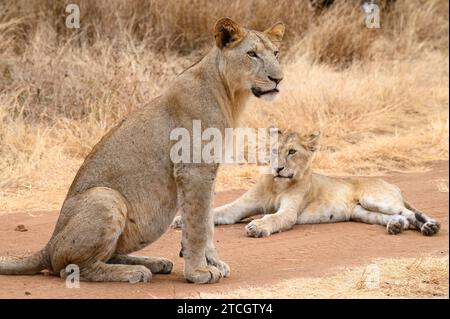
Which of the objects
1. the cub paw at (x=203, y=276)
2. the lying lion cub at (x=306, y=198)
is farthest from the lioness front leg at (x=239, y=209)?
the cub paw at (x=203, y=276)

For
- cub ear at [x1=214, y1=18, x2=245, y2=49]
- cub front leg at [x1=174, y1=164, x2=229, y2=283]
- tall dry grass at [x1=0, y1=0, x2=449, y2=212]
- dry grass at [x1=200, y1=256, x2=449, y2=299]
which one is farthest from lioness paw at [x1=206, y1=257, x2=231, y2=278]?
tall dry grass at [x1=0, y1=0, x2=449, y2=212]

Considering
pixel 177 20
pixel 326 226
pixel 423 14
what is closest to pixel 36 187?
pixel 326 226

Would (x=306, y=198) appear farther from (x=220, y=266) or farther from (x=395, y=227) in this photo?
(x=220, y=266)

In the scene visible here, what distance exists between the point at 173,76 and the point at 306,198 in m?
4.86

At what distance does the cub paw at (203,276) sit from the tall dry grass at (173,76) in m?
3.49

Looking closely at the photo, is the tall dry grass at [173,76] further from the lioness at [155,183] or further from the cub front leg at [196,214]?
the cub front leg at [196,214]

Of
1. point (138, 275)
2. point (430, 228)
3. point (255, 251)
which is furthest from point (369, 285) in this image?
point (430, 228)

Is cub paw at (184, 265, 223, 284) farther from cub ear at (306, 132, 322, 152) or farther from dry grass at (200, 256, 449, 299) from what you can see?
cub ear at (306, 132, 322, 152)

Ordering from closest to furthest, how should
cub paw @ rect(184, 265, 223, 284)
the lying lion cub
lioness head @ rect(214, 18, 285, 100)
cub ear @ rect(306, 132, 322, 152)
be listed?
1. cub paw @ rect(184, 265, 223, 284)
2. lioness head @ rect(214, 18, 285, 100)
3. the lying lion cub
4. cub ear @ rect(306, 132, 322, 152)

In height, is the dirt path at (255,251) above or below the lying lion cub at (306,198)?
below

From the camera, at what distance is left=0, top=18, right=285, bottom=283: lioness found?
5766 millimetres

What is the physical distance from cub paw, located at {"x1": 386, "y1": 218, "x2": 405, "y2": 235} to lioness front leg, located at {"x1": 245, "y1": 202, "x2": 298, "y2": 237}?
871 mm

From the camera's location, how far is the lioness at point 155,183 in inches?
227

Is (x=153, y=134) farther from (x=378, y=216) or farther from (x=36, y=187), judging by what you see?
(x=36, y=187)
